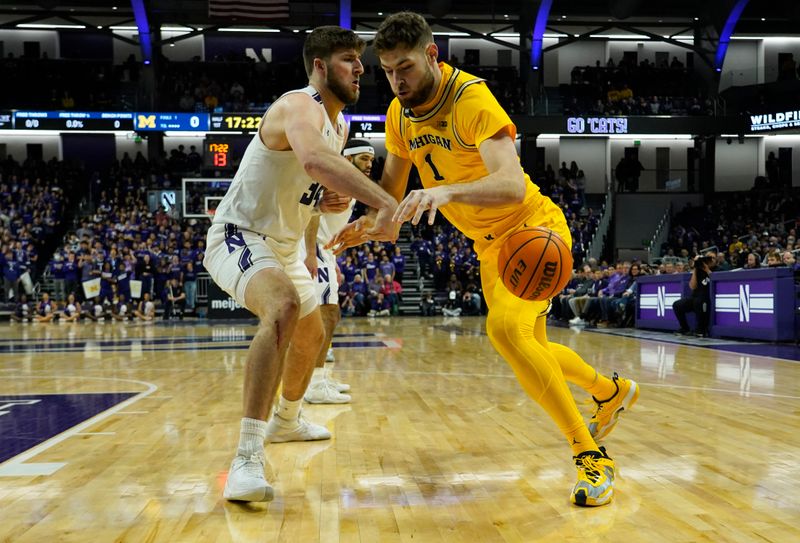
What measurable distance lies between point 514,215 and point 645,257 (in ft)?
90.0

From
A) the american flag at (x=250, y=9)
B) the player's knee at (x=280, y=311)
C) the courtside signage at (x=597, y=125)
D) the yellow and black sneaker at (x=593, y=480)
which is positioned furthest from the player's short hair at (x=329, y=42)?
the courtside signage at (x=597, y=125)

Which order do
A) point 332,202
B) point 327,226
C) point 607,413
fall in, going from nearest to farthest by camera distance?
point 332,202
point 607,413
point 327,226

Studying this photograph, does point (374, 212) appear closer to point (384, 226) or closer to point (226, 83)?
point (384, 226)

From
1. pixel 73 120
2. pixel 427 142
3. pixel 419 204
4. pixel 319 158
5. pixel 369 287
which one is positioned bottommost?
pixel 369 287

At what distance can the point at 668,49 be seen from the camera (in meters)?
35.7

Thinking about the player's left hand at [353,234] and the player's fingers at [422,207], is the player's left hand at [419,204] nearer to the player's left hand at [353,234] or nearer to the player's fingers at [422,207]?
the player's fingers at [422,207]

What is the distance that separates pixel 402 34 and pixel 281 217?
111 cm

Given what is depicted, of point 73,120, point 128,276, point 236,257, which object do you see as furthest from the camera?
point 73,120

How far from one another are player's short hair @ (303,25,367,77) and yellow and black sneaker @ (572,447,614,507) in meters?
2.22

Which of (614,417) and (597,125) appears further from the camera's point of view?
(597,125)

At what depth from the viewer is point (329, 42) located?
149 inches

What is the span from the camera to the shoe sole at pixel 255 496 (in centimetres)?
312

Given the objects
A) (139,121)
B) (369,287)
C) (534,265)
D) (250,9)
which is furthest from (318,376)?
(139,121)

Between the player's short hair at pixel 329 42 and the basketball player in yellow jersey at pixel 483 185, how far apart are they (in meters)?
0.38
